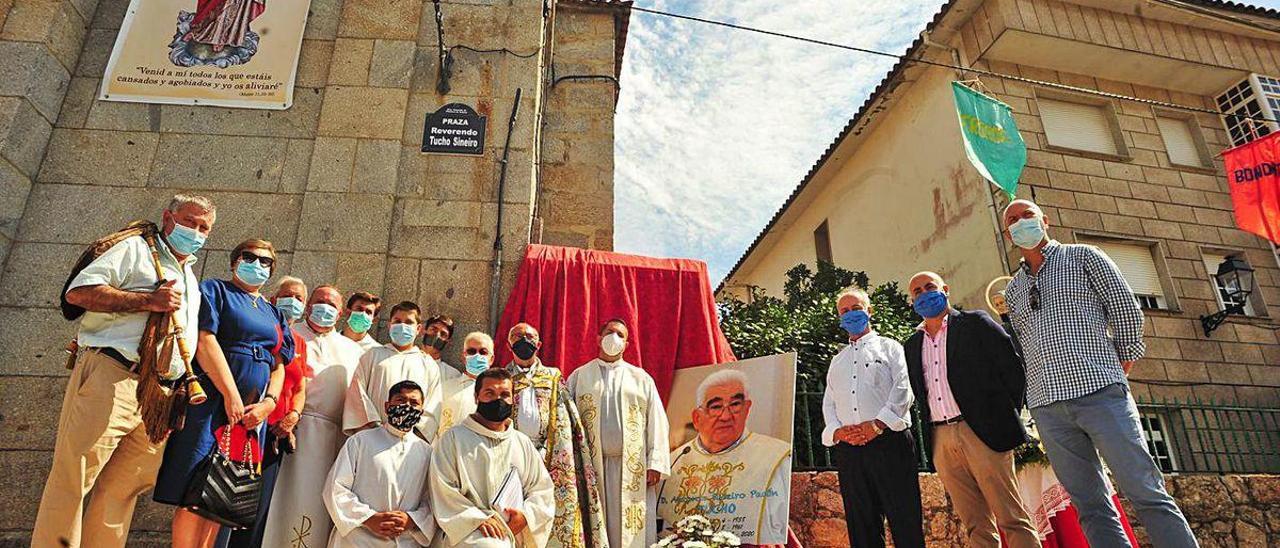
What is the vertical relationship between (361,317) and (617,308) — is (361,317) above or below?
below

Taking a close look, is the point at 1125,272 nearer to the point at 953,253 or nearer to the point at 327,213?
the point at 953,253

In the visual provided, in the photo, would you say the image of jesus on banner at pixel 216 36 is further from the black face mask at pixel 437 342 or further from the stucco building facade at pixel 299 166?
the black face mask at pixel 437 342

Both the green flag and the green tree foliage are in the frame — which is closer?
the green tree foliage

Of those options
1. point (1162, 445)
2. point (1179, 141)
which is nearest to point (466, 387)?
point (1162, 445)

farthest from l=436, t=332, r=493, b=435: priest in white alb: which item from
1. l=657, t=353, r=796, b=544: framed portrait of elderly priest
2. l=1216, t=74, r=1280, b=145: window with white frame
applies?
l=1216, t=74, r=1280, b=145: window with white frame

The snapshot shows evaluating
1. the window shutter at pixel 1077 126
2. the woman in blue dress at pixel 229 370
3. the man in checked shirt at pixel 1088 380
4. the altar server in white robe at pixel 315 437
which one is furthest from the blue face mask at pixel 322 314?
the window shutter at pixel 1077 126

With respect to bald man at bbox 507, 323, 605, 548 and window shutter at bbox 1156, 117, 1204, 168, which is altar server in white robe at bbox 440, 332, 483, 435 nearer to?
bald man at bbox 507, 323, 605, 548

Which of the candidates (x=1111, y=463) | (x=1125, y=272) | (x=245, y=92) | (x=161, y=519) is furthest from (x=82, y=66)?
(x=1125, y=272)

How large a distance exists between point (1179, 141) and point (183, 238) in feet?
44.8

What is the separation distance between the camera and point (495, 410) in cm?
364

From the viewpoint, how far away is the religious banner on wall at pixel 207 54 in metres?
5.91

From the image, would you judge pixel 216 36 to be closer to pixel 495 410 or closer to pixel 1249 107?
pixel 495 410

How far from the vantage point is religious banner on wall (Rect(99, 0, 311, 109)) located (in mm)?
5914

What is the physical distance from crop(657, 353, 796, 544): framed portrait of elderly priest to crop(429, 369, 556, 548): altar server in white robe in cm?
109
